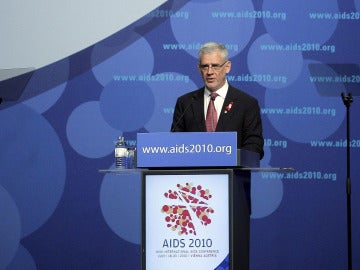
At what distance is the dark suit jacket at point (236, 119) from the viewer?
12.7 feet

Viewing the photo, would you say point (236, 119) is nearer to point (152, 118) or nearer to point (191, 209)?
point (191, 209)

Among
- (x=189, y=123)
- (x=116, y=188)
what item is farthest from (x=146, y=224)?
(x=116, y=188)

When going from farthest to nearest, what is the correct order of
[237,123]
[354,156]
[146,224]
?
[354,156] < [237,123] < [146,224]

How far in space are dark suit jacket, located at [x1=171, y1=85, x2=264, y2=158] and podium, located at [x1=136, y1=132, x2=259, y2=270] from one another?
59 cm

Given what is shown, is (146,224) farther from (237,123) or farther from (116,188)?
(116,188)

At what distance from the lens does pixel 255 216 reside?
535 cm

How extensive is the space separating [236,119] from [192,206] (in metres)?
0.86

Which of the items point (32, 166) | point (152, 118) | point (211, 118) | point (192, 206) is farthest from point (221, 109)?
point (32, 166)

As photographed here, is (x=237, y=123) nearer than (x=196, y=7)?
Yes

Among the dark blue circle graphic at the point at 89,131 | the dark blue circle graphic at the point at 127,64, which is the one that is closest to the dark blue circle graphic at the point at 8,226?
the dark blue circle graphic at the point at 89,131

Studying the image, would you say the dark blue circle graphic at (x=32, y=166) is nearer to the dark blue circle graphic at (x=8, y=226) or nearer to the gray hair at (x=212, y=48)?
the dark blue circle graphic at (x=8, y=226)

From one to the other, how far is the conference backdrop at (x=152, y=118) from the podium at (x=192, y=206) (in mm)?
2161

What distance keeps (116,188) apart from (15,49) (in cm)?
132

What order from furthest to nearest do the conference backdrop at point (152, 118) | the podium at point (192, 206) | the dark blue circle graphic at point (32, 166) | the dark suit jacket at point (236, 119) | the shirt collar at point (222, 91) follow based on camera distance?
the dark blue circle graphic at point (32, 166)
the conference backdrop at point (152, 118)
the shirt collar at point (222, 91)
the dark suit jacket at point (236, 119)
the podium at point (192, 206)
